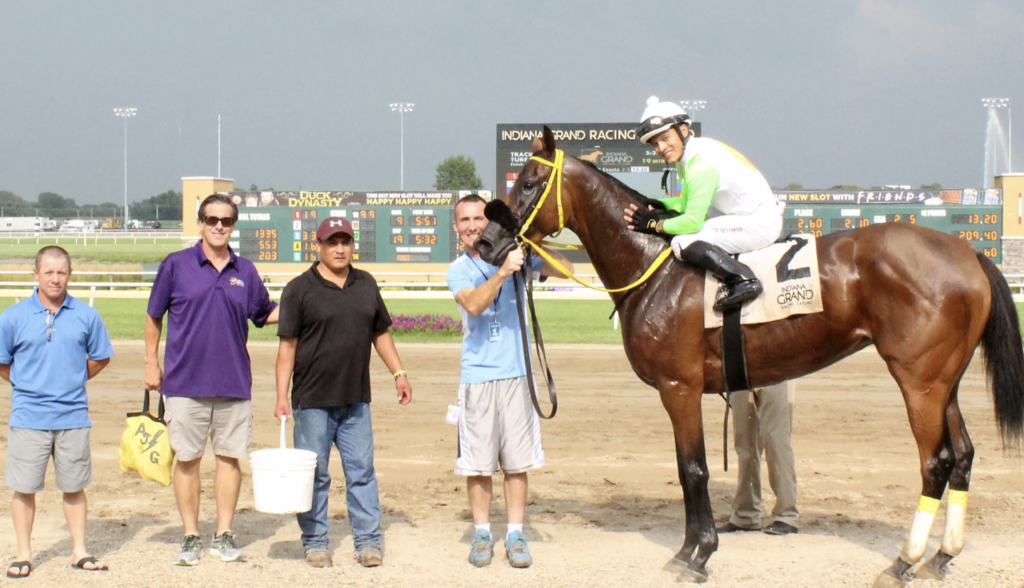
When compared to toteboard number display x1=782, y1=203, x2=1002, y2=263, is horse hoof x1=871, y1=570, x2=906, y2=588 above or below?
below

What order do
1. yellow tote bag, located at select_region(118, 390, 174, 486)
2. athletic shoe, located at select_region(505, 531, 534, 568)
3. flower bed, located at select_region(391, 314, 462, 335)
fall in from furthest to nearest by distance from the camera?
1. flower bed, located at select_region(391, 314, 462, 335)
2. yellow tote bag, located at select_region(118, 390, 174, 486)
3. athletic shoe, located at select_region(505, 531, 534, 568)

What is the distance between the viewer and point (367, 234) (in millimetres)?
23031

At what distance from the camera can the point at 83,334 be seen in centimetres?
481

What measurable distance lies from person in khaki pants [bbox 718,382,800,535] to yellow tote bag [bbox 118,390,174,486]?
319 centimetres

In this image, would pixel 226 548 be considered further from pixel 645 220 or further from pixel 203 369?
pixel 645 220

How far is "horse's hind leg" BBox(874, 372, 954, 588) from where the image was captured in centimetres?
446

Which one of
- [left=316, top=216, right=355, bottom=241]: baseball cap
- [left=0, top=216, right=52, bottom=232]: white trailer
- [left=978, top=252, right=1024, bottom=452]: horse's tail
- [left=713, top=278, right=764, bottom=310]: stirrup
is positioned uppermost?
[left=0, top=216, right=52, bottom=232]: white trailer

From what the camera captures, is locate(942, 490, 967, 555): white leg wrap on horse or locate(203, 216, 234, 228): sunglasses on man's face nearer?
locate(942, 490, 967, 555): white leg wrap on horse

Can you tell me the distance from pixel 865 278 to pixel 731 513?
197 centimetres

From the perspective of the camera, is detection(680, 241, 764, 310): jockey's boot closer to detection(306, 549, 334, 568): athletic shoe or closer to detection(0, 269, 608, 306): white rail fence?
detection(306, 549, 334, 568): athletic shoe

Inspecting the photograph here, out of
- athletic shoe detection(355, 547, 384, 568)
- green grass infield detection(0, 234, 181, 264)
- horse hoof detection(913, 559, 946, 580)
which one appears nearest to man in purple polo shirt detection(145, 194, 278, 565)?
athletic shoe detection(355, 547, 384, 568)

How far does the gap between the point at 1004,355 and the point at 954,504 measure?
79 centimetres

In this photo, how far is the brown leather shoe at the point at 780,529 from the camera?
5406 mm

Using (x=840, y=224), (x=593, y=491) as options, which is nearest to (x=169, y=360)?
(x=593, y=491)
